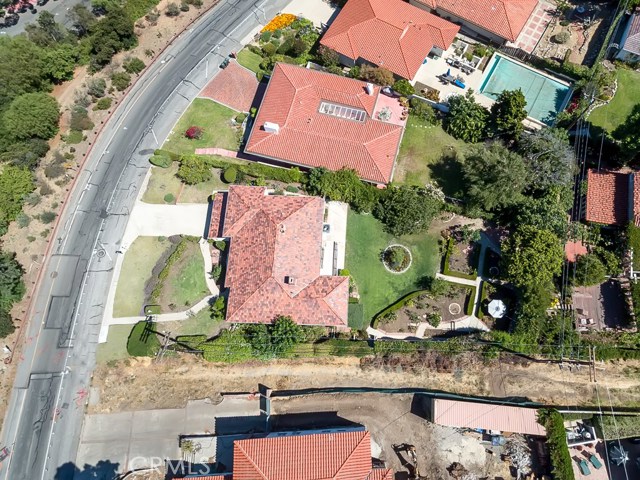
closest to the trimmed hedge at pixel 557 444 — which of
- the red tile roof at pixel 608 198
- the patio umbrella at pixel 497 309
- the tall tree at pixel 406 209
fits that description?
the patio umbrella at pixel 497 309

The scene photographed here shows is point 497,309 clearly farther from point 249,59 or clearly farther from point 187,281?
point 249,59

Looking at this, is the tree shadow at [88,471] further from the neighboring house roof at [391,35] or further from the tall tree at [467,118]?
the neighboring house roof at [391,35]

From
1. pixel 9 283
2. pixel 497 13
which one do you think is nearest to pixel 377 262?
pixel 497 13

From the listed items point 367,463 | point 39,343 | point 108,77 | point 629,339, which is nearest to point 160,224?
point 39,343

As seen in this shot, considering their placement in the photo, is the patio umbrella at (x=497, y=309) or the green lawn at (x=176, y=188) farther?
the green lawn at (x=176, y=188)

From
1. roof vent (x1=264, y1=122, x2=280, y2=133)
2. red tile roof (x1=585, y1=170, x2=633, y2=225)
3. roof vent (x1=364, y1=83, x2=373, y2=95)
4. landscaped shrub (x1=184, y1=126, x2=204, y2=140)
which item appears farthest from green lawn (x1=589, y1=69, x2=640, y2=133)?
landscaped shrub (x1=184, y1=126, x2=204, y2=140)
